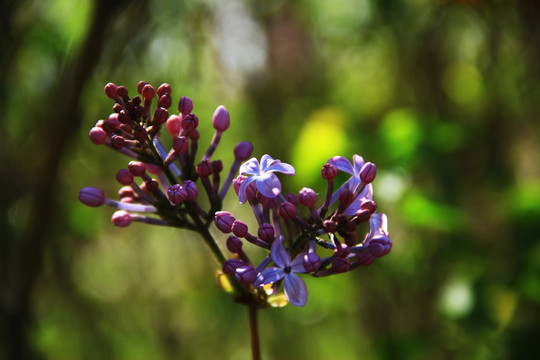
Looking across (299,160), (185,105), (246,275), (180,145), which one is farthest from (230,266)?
(299,160)

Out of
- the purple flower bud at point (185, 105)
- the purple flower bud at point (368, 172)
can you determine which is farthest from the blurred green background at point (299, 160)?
the purple flower bud at point (368, 172)

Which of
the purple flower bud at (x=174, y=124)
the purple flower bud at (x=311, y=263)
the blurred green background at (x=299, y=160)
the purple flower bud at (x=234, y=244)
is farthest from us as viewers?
the blurred green background at (x=299, y=160)

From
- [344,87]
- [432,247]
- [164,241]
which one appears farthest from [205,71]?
[432,247]

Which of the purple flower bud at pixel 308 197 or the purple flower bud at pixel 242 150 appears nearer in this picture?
the purple flower bud at pixel 308 197

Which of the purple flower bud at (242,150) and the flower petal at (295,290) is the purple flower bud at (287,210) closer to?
the flower petal at (295,290)

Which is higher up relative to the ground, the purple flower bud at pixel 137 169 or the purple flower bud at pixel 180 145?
the purple flower bud at pixel 180 145

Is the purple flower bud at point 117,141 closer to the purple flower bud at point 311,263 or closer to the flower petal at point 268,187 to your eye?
the flower petal at point 268,187

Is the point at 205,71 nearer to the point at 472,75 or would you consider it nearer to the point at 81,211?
the point at 81,211

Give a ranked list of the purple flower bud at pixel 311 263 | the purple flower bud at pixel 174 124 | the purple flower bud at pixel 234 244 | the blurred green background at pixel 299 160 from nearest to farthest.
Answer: the purple flower bud at pixel 311 263 → the purple flower bud at pixel 234 244 → the purple flower bud at pixel 174 124 → the blurred green background at pixel 299 160
